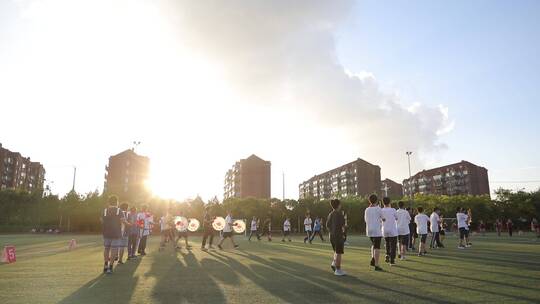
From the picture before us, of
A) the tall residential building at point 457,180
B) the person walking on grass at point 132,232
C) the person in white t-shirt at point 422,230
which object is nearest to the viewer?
the person walking on grass at point 132,232

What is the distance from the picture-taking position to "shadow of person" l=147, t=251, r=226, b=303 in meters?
7.62

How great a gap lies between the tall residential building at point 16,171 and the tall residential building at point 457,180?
427 feet

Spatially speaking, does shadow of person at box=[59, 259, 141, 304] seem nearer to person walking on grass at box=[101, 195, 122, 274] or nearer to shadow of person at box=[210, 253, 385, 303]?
person walking on grass at box=[101, 195, 122, 274]

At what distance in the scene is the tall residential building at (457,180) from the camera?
13888cm

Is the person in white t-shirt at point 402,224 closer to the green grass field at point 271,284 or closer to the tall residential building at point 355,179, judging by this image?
the green grass field at point 271,284

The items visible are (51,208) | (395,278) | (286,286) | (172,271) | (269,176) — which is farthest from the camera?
(269,176)

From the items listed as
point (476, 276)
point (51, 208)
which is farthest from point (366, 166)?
point (476, 276)

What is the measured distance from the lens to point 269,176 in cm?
12875

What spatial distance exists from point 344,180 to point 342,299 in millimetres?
144798

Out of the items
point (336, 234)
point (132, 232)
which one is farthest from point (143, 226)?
point (336, 234)

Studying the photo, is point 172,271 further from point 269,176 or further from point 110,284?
point 269,176

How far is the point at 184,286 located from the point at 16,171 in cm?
14544

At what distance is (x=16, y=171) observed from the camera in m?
130

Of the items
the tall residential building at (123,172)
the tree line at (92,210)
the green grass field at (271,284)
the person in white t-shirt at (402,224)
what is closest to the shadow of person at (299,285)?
the green grass field at (271,284)
